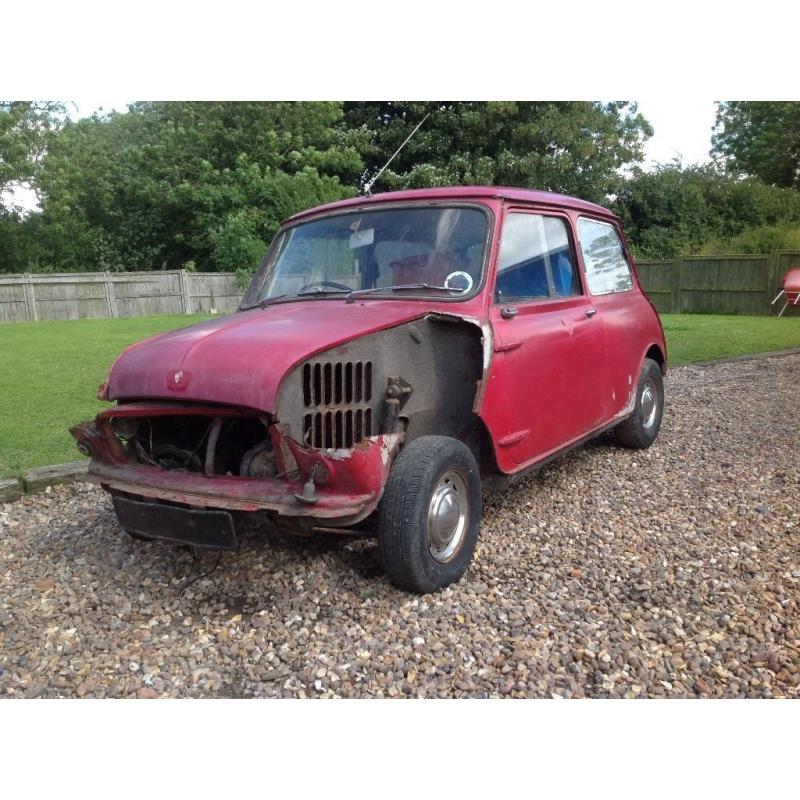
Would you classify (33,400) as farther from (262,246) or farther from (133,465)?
(262,246)

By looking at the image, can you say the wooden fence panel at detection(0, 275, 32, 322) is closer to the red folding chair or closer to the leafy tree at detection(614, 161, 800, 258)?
the leafy tree at detection(614, 161, 800, 258)

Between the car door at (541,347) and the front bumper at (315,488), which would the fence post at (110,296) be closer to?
the car door at (541,347)

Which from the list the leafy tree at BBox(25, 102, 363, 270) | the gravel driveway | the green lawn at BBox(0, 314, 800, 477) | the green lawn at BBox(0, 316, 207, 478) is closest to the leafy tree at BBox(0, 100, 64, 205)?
the leafy tree at BBox(25, 102, 363, 270)

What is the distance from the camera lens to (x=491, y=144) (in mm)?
20156

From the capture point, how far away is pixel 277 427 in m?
2.74

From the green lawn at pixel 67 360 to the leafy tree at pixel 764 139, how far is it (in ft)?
20.5

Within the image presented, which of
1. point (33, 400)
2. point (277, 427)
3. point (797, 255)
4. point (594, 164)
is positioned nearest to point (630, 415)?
point (277, 427)

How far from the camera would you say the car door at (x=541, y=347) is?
141 inches

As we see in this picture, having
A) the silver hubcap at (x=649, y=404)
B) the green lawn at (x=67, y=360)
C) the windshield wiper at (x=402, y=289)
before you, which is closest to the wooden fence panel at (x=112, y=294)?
the green lawn at (x=67, y=360)

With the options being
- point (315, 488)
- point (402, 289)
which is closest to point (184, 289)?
point (402, 289)

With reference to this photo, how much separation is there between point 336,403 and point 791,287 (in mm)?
19218

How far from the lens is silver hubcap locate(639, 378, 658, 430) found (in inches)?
222

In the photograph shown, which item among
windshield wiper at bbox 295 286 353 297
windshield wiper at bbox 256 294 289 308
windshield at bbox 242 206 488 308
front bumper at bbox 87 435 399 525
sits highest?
windshield at bbox 242 206 488 308

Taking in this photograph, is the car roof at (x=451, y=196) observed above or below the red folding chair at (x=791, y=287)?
above
